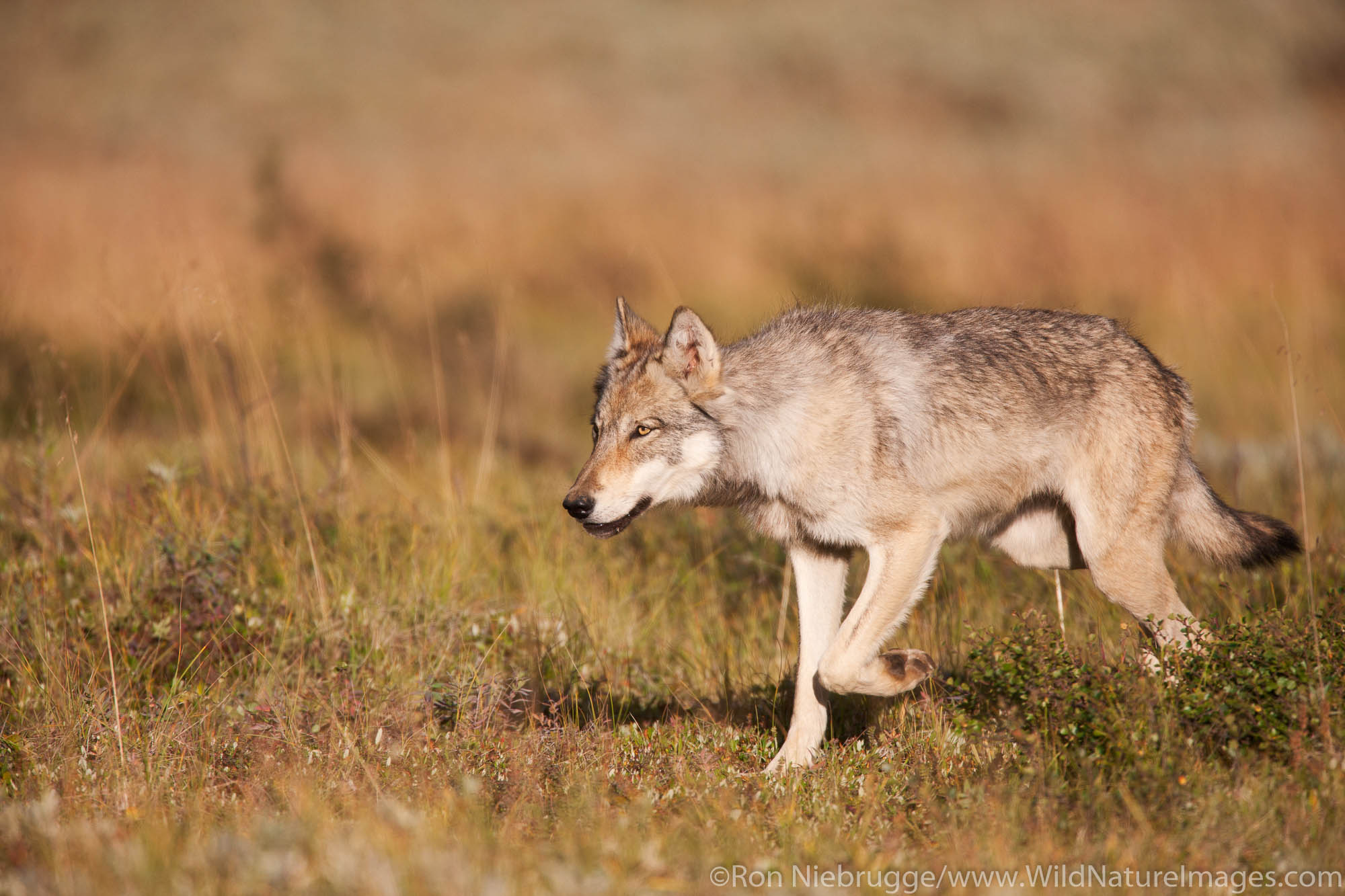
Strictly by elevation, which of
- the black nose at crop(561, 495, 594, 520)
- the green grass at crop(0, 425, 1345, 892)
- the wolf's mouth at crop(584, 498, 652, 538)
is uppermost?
the black nose at crop(561, 495, 594, 520)

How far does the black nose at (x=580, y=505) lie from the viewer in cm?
434

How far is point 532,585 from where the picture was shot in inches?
238

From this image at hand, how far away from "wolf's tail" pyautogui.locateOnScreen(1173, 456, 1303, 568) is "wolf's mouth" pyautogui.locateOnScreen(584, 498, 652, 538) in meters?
2.61

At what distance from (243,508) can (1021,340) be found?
435 centimetres

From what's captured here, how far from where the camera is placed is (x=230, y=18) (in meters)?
41.8

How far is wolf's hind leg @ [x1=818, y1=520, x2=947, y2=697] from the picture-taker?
4.30 m

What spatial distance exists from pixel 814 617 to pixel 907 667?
0.67 metres

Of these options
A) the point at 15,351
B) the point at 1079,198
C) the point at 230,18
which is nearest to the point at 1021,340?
the point at 15,351

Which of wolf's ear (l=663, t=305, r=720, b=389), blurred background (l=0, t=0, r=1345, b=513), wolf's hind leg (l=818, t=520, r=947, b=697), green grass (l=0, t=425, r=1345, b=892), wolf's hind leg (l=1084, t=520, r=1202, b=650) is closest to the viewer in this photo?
green grass (l=0, t=425, r=1345, b=892)

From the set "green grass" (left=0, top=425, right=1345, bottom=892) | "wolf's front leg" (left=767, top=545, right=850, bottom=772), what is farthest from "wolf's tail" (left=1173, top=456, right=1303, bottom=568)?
"wolf's front leg" (left=767, top=545, right=850, bottom=772)

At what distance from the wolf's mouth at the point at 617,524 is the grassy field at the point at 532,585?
0.83 m

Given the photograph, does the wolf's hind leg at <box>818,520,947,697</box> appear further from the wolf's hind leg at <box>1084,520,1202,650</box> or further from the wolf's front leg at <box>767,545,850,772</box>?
the wolf's hind leg at <box>1084,520,1202,650</box>

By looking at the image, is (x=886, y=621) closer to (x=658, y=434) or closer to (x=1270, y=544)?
(x=658, y=434)

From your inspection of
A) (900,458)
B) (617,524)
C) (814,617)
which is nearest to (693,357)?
(617,524)
